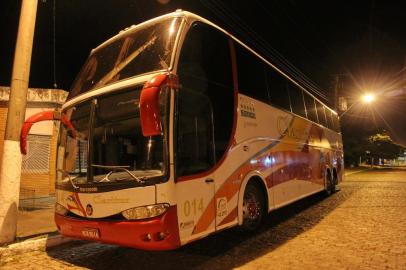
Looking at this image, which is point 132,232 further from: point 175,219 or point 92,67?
point 92,67

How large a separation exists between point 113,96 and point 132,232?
1990 mm

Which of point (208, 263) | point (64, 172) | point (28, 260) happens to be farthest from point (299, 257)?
point (28, 260)

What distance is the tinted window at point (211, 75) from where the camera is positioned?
579cm

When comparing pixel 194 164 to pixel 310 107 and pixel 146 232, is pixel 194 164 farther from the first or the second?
pixel 310 107

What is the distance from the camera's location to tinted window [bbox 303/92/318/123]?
12.1 meters

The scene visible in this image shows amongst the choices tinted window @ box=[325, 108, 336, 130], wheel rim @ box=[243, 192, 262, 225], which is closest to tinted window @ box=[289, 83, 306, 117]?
wheel rim @ box=[243, 192, 262, 225]

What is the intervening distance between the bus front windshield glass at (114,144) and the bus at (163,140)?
0.05ft

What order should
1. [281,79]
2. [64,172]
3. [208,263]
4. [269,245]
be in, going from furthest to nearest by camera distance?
[281,79], [269,245], [64,172], [208,263]

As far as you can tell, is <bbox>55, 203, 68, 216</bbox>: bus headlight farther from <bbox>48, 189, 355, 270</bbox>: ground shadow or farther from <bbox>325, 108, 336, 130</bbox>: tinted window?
<bbox>325, 108, 336, 130</bbox>: tinted window

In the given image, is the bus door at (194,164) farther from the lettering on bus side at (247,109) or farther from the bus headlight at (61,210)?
the bus headlight at (61,210)

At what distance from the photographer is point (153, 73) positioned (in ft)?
17.8

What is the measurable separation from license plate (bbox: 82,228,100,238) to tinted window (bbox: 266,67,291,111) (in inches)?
197

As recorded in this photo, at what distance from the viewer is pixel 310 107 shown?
1252 centimetres

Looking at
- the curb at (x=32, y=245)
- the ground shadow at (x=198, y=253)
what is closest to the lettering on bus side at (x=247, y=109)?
the ground shadow at (x=198, y=253)
